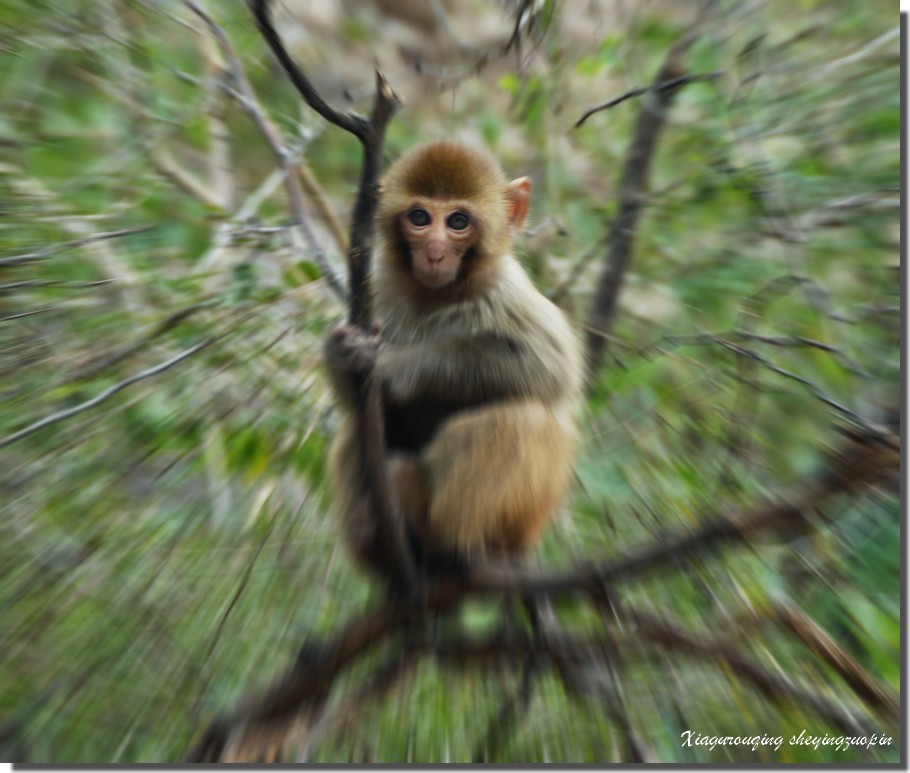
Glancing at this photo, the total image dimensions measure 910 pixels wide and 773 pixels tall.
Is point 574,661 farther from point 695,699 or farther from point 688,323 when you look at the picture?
point 688,323

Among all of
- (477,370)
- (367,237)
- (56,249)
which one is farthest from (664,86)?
(56,249)

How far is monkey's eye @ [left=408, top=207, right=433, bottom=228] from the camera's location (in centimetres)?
249

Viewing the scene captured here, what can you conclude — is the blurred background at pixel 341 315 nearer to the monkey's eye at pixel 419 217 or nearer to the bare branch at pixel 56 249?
the bare branch at pixel 56 249

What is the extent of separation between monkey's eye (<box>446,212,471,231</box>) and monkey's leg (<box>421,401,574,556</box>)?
0.55 meters

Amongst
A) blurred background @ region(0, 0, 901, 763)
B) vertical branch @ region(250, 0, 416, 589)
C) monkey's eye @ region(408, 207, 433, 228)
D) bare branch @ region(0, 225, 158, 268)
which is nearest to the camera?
vertical branch @ region(250, 0, 416, 589)

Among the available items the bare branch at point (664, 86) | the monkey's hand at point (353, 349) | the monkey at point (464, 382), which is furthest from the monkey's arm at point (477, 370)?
the bare branch at point (664, 86)

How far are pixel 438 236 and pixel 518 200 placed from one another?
43 cm

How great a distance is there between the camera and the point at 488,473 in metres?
2.38

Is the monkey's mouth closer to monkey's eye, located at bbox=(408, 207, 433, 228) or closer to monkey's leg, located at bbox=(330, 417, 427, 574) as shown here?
monkey's eye, located at bbox=(408, 207, 433, 228)

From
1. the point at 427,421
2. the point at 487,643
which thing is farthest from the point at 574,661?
the point at 427,421

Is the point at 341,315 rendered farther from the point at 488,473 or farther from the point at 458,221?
the point at 488,473

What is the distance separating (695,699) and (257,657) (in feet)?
3.84

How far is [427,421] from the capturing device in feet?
8.60

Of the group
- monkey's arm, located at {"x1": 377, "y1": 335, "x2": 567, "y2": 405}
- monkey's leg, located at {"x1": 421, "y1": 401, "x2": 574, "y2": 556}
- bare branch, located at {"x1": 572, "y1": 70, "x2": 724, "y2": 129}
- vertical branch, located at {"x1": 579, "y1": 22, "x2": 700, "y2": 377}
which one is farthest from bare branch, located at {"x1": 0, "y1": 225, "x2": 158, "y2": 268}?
vertical branch, located at {"x1": 579, "y1": 22, "x2": 700, "y2": 377}
